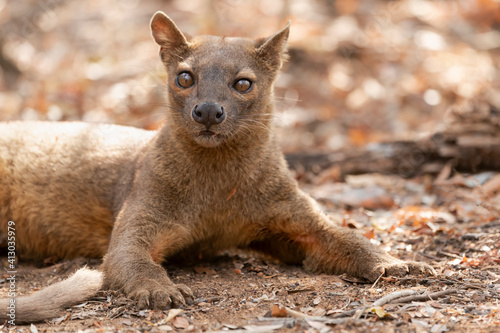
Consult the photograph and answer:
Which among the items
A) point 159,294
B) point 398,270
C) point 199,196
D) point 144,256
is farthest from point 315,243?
point 159,294

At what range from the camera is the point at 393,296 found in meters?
4.13

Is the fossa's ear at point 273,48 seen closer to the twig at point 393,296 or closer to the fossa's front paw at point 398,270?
the fossa's front paw at point 398,270

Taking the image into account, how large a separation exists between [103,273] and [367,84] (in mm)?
8288

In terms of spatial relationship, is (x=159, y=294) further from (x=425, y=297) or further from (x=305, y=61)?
(x=305, y=61)

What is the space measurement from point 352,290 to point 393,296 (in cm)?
41

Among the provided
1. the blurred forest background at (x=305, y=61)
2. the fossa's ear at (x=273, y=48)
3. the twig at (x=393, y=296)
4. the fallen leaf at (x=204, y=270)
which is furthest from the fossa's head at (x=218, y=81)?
the blurred forest background at (x=305, y=61)

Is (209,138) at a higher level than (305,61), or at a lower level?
lower

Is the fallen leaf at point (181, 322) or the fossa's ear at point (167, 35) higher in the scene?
the fossa's ear at point (167, 35)

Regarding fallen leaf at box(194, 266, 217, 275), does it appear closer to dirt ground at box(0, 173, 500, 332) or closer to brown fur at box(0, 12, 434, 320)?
dirt ground at box(0, 173, 500, 332)

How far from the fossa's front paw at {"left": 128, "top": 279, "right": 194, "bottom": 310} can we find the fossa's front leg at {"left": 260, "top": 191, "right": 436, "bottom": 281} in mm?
1248

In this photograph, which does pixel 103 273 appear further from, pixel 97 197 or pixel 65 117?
pixel 65 117

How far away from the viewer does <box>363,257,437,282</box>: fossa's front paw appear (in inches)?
184

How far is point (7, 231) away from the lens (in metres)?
6.11

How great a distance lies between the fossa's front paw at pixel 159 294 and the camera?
163 inches
